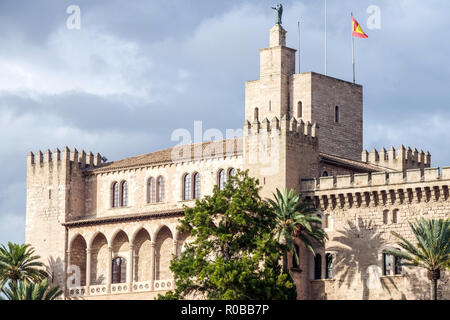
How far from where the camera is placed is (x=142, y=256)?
3349 inches

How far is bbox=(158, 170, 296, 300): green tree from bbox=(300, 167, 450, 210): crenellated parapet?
18.2ft

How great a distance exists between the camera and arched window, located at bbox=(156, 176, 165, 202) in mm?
85188

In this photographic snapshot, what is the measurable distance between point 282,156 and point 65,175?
691 inches

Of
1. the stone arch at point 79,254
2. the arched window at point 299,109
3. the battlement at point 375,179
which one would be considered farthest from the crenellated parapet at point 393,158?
the stone arch at point 79,254

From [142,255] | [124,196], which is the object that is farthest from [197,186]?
[124,196]

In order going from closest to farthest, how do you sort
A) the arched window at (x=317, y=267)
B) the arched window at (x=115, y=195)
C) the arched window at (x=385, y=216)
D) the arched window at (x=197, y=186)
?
the arched window at (x=385, y=216) < the arched window at (x=317, y=267) < the arched window at (x=197, y=186) < the arched window at (x=115, y=195)

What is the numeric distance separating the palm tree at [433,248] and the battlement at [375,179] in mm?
3296

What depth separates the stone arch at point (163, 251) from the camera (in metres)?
83.6

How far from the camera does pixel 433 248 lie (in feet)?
236

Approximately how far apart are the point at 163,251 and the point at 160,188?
4.19m

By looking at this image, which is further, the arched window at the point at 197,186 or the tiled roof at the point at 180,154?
the arched window at the point at 197,186

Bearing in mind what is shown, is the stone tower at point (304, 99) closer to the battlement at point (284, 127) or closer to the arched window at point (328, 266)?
the battlement at point (284, 127)

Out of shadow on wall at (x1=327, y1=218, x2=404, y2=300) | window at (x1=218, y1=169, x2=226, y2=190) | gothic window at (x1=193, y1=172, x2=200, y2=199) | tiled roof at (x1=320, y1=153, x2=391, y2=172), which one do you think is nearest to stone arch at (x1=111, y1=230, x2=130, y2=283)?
gothic window at (x1=193, y1=172, x2=200, y2=199)

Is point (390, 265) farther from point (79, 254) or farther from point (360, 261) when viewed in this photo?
point (79, 254)
